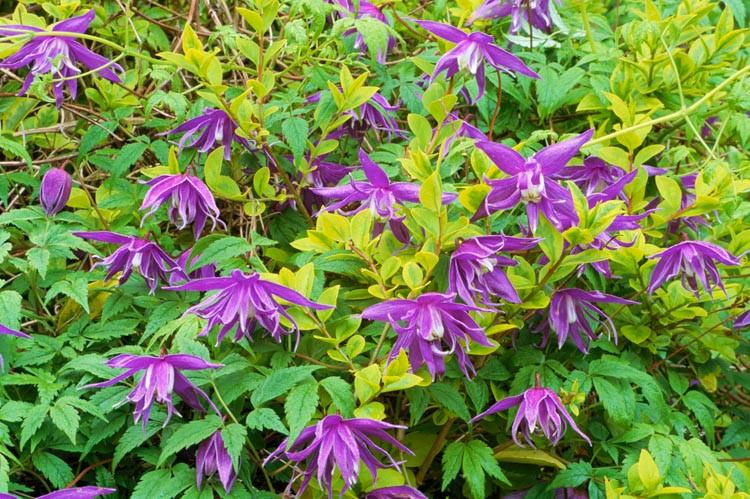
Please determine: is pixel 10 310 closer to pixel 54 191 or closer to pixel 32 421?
pixel 32 421

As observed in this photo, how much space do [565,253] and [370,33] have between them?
0.47 meters

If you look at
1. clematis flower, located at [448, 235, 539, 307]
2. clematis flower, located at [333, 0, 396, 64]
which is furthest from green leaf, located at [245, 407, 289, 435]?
clematis flower, located at [333, 0, 396, 64]

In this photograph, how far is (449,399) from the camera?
4.00ft

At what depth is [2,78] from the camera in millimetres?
1741

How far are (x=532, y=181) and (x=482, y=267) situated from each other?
0.12 m

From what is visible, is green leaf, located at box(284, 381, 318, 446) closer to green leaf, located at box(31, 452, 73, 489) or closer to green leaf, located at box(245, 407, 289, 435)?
green leaf, located at box(245, 407, 289, 435)

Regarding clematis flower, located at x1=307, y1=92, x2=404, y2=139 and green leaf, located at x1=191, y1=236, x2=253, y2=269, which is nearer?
green leaf, located at x1=191, y1=236, x2=253, y2=269

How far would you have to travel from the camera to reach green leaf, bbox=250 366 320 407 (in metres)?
1.11

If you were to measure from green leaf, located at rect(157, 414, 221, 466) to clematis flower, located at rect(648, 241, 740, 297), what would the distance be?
0.62 m

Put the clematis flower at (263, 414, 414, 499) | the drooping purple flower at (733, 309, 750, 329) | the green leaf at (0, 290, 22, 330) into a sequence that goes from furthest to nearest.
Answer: the drooping purple flower at (733, 309, 750, 329), the green leaf at (0, 290, 22, 330), the clematis flower at (263, 414, 414, 499)

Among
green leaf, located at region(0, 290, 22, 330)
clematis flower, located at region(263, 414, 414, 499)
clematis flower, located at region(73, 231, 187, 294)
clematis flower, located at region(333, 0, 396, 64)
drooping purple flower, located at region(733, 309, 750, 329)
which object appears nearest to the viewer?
clematis flower, located at region(263, 414, 414, 499)

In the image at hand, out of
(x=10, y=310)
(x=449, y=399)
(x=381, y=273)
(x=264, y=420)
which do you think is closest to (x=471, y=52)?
(x=381, y=273)

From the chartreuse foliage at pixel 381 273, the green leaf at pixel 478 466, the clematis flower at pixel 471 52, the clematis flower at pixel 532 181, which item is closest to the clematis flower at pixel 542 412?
the chartreuse foliage at pixel 381 273

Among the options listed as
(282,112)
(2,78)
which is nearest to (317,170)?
(282,112)
